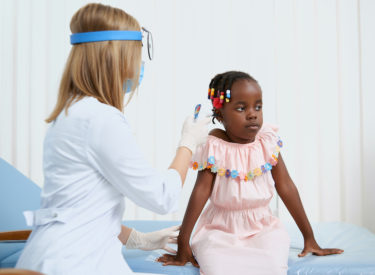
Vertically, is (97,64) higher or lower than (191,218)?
higher

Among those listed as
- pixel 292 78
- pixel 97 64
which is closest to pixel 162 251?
pixel 97 64

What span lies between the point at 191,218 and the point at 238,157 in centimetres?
29

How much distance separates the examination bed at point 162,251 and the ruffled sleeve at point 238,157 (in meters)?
0.34

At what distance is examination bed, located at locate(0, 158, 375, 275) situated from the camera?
1.38 m

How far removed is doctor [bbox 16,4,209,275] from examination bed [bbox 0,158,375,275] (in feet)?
1.30

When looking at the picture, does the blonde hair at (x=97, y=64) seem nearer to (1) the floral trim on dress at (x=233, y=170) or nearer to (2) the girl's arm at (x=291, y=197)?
(1) the floral trim on dress at (x=233, y=170)

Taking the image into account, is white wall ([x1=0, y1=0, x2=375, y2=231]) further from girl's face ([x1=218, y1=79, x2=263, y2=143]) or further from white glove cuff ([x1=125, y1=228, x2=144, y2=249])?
white glove cuff ([x1=125, y1=228, x2=144, y2=249])

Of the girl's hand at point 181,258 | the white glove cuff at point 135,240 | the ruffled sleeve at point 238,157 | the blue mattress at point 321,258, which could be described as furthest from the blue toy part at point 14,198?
the ruffled sleeve at point 238,157

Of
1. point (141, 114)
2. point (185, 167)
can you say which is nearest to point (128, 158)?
point (185, 167)

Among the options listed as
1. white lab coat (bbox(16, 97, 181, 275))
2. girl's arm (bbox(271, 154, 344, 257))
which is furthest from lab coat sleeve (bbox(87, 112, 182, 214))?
girl's arm (bbox(271, 154, 344, 257))

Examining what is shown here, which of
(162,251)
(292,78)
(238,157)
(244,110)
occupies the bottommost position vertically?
(162,251)

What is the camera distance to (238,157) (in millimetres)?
1612

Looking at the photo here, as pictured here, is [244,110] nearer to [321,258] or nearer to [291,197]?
[291,197]

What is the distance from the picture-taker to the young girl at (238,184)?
1.52 meters
